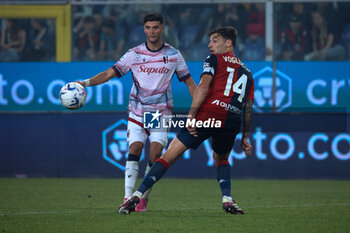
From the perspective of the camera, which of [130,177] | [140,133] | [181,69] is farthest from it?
[181,69]

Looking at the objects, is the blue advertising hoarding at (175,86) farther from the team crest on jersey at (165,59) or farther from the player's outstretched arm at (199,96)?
the player's outstretched arm at (199,96)

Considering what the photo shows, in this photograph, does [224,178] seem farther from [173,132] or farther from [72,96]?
[173,132]

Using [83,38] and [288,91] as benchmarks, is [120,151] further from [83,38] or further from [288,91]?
[288,91]

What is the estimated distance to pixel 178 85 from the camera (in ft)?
45.0

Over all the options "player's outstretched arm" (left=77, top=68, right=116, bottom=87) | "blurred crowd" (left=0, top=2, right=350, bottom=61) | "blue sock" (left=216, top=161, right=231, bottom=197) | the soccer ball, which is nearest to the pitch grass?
"blue sock" (left=216, top=161, right=231, bottom=197)

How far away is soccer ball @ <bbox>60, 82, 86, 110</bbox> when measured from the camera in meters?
7.59

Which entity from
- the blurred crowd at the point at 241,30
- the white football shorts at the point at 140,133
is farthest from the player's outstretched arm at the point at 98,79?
the blurred crowd at the point at 241,30

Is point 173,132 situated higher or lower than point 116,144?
higher

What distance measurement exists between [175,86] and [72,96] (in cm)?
623

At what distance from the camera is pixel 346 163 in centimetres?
1305

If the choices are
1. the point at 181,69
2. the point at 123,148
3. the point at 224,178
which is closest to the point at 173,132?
the point at 123,148

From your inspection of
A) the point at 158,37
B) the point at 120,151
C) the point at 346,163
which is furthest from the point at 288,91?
the point at 158,37

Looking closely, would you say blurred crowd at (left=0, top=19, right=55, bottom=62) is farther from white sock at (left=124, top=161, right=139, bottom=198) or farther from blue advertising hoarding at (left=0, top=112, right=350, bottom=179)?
white sock at (left=124, top=161, right=139, bottom=198)

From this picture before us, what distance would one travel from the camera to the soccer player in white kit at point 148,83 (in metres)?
7.81
